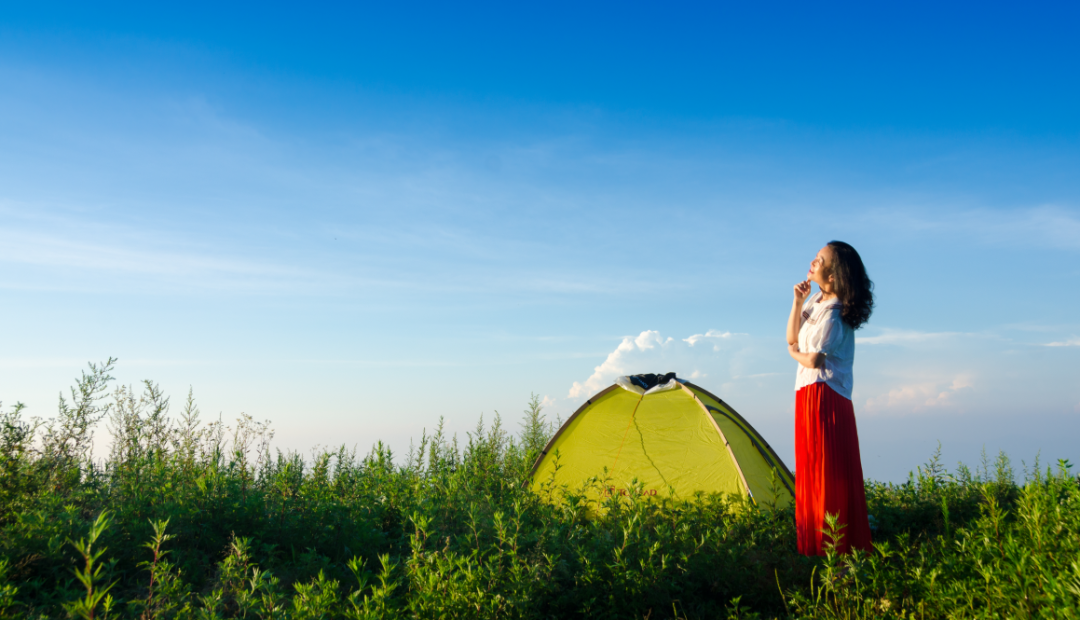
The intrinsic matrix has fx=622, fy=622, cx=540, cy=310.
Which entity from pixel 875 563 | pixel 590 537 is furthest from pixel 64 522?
pixel 875 563

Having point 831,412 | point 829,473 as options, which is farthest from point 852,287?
point 829,473

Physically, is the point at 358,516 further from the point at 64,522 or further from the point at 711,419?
the point at 711,419

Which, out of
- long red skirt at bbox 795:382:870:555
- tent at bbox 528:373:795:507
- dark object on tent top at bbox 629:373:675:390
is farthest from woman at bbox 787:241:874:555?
dark object on tent top at bbox 629:373:675:390

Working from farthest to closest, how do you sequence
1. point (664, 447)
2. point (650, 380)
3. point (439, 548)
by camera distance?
point (650, 380) < point (664, 447) < point (439, 548)

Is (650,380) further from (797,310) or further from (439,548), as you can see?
(439,548)

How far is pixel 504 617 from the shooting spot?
3.92 m

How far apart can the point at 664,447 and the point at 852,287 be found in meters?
3.06

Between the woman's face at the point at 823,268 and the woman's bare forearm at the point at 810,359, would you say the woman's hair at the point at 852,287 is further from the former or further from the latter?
the woman's bare forearm at the point at 810,359

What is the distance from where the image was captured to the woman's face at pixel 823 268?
18.8ft

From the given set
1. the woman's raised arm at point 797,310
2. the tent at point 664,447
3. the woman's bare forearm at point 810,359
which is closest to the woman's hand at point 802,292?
the woman's raised arm at point 797,310

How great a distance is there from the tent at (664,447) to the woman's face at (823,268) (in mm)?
2228

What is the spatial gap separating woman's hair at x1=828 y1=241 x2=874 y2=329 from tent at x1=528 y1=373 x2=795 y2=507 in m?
2.11

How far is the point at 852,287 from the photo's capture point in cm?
559

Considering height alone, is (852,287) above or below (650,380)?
above
